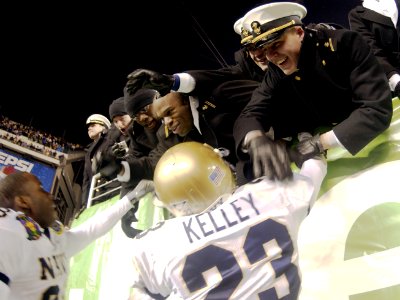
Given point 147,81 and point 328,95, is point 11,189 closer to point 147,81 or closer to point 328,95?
point 147,81

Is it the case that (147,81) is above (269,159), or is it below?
above

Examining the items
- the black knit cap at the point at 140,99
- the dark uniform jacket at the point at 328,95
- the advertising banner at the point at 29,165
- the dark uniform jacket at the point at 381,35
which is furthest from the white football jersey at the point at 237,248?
the advertising banner at the point at 29,165

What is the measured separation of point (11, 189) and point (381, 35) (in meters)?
2.28

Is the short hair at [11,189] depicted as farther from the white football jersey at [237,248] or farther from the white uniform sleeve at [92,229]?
the white football jersey at [237,248]

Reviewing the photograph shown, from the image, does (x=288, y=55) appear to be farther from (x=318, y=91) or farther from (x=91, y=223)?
(x=91, y=223)

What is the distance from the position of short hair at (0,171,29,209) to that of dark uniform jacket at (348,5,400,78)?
83.5 inches

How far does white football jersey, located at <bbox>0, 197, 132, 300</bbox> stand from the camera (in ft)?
5.57

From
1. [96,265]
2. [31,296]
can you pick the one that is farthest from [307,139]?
[96,265]

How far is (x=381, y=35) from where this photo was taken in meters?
2.37

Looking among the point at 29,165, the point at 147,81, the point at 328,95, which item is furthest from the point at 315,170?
the point at 29,165

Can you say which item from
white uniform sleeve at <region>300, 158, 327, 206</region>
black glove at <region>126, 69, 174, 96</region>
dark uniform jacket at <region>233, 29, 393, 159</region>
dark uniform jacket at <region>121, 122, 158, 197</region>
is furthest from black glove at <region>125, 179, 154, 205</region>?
white uniform sleeve at <region>300, 158, 327, 206</region>

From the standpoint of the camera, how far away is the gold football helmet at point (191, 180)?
54.0 inches

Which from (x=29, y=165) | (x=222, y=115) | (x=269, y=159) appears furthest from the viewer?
(x=29, y=165)

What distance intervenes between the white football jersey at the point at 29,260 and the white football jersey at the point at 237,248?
0.69 meters
